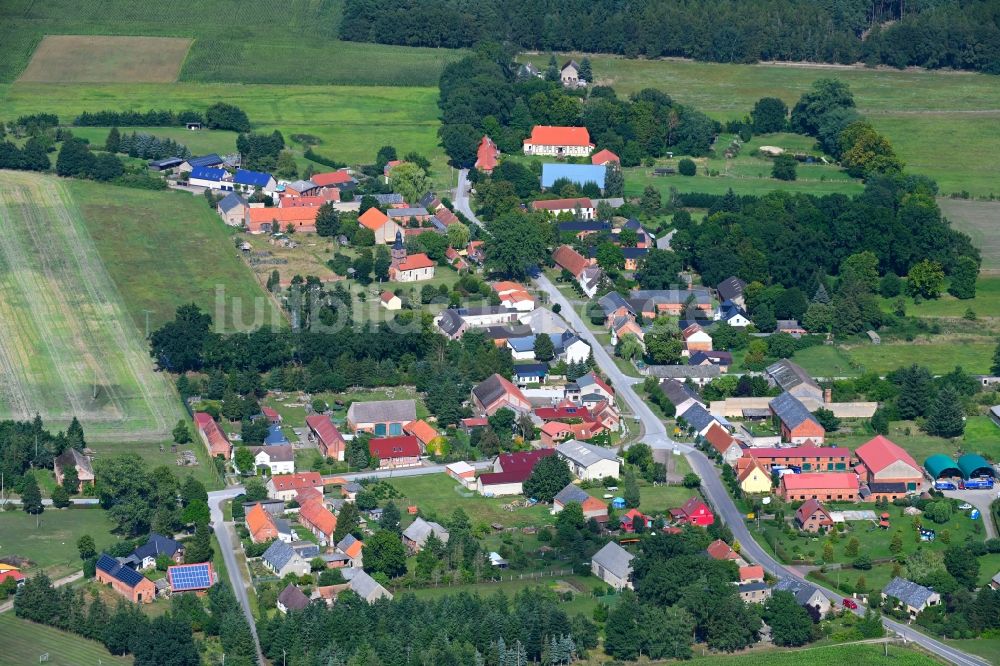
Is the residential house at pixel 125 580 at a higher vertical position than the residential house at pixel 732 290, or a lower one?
lower

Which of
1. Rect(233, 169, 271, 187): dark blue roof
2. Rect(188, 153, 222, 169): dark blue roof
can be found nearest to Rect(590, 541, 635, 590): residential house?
Rect(233, 169, 271, 187): dark blue roof

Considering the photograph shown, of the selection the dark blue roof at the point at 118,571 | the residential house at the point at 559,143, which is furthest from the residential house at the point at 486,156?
the dark blue roof at the point at 118,571

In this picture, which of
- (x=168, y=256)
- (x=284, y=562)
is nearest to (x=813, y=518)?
(x=284, y=562)

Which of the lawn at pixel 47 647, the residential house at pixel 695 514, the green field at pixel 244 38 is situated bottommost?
the lawn at pixel 47 647

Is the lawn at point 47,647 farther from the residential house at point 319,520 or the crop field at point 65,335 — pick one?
the crop field at point 65,335

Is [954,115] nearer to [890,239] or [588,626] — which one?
[890,239]

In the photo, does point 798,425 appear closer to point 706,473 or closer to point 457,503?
point 706,473

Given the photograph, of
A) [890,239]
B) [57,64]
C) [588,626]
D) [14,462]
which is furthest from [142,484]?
[57,64]

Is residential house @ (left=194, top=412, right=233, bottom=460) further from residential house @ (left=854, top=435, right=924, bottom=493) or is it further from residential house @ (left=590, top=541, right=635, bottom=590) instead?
residential house @ (left=854, top=435, right=924, bottom=493)
